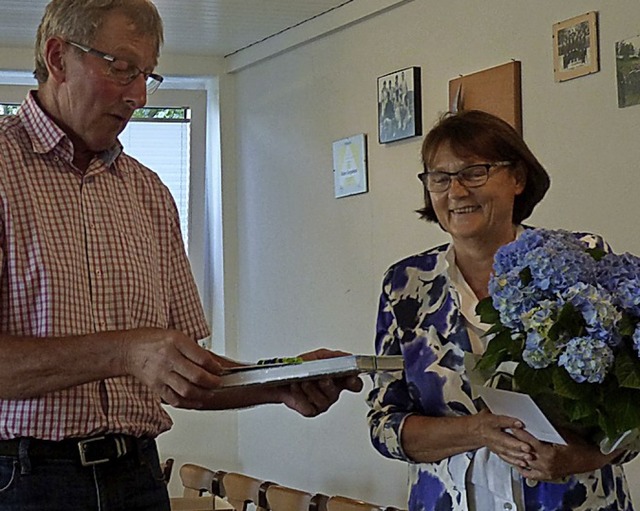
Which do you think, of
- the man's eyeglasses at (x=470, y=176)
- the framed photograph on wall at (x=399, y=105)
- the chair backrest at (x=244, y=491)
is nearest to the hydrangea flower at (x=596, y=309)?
the man's eyeglasses at (x=470, y=176)

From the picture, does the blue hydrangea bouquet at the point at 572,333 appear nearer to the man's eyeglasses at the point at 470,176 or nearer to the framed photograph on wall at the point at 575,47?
the man's eyeglasses at the point at 470,176

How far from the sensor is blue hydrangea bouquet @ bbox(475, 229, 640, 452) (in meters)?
1.69

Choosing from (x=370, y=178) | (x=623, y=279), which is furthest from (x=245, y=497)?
(x=623, y=279)

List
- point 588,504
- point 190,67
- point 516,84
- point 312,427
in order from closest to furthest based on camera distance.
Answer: point 588,504 → point 516,84 → point 312,427 → point 190,67

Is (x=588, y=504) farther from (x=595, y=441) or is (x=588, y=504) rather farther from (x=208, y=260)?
(x=208, y=260)

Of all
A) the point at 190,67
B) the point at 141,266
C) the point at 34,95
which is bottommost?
the point at 141,266

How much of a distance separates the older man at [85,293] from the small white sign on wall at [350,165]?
75.6 inches

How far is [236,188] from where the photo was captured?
4.66 metres

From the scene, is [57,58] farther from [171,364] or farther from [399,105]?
[399,105]

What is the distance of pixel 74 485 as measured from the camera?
166cm

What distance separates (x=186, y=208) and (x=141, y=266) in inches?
116

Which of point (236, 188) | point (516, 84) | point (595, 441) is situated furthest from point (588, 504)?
point (236, 188)

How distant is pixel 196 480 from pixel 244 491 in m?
0.32

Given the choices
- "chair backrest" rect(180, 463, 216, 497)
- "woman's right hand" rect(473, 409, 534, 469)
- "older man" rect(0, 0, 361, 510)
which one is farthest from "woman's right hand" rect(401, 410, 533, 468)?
"chair backrest" rect(180, 463, 216, 497)
